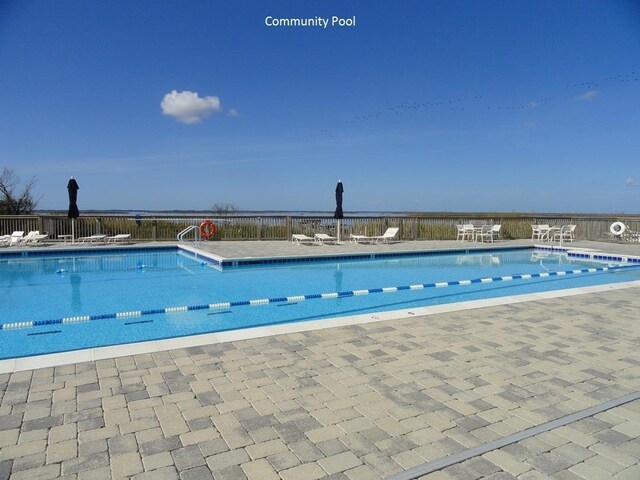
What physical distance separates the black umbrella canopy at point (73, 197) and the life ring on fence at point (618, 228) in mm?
18942

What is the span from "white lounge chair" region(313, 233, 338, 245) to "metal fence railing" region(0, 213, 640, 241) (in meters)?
0.78

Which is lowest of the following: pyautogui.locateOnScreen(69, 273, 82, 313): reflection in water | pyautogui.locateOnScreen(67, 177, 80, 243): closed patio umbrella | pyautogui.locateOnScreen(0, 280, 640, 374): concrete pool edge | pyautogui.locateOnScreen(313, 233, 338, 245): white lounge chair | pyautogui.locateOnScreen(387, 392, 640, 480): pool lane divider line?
pyautogui.locateOnScreen(69, 273, 82, 313): reflection in water

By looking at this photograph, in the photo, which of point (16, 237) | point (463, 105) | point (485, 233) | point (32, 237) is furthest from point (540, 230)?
point (16, 237)

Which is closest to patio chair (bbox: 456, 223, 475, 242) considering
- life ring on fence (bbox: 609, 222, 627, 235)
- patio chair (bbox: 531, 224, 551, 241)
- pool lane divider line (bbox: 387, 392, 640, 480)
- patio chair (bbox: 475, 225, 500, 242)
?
patio chair (bbox: 475, 225, 500, 242)

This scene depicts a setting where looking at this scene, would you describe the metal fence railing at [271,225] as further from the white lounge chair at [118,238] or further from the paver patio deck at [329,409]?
the paver patio deck at [329,409]

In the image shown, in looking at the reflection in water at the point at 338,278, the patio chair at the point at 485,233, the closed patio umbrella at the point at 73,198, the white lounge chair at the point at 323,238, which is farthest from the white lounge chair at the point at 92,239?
the patio chair at the point at 485,233

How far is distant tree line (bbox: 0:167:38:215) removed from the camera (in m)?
16.6

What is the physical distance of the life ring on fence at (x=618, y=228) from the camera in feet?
51.6

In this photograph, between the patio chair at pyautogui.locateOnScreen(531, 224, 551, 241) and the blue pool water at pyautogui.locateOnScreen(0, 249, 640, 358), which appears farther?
the patio chair at pyautogui.locateOnScreen(531, 224, 551, 241)

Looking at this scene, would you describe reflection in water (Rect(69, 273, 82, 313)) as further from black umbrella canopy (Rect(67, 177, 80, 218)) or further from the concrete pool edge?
black umbrella canopy (Rect(67, 177, 80, 218))

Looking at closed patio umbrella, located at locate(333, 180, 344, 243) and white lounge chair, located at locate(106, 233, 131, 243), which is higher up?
closed patio umbrella, located at locate(333, 180, 344, 243)

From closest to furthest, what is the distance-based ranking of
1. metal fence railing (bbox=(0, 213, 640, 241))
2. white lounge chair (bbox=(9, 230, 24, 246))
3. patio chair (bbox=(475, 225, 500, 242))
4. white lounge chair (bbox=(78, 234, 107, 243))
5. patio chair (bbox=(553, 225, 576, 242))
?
white lounge chair (bbox=(9, 230, 24, 246))
white lounge chair (bbox=(78, 234, 107, 243))
metal fence railing (bbox=(0, 213, 640, 241))
patio chair (bbox=(475, 225, 500, 242))
patio chair (bbox=(553, 225, 576, 242))

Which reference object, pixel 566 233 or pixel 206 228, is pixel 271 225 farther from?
pixel 566 233

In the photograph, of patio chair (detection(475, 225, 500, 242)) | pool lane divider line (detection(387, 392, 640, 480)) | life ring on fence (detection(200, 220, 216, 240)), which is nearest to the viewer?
pool lane divider line (detection(387, 392, 640, 480))
